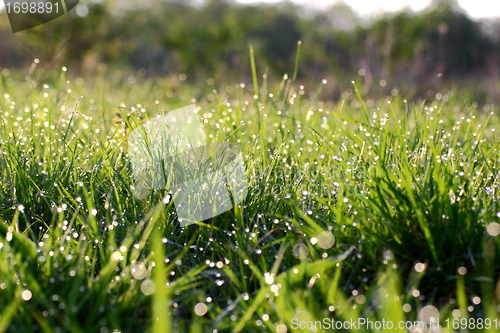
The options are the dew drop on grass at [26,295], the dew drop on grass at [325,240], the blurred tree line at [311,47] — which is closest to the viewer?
the dew drop on grass at [26,295]

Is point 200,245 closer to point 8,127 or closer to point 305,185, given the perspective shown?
point 305,185

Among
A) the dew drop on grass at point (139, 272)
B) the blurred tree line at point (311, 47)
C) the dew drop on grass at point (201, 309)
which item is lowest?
the blurred tree line at point (311, 47)

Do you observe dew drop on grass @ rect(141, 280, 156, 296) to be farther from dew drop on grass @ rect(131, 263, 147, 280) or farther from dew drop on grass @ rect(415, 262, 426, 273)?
dew drop on grass @ rect(415, 262, 426, 273)

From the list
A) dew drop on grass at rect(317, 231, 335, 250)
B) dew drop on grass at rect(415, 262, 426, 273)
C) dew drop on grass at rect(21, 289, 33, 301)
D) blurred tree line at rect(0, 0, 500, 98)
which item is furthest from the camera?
blurred tree line at rect(0, 0, 500, 98)

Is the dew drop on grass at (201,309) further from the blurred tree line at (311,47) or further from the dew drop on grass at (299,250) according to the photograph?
the blurred tree line at (311,47)

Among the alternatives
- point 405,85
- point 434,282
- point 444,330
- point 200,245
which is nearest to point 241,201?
point 200,245

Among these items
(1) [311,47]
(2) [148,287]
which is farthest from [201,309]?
(1) [311,47]

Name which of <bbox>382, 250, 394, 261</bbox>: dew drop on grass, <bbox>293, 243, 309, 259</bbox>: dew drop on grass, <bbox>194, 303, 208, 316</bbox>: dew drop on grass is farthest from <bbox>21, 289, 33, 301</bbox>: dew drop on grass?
<bbox>382, 250, 394, 261</bbox>: dew drop on grass

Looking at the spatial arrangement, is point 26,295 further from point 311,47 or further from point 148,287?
point 311,47

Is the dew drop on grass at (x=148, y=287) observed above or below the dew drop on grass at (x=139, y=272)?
below

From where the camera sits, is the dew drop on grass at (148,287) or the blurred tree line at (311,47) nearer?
the dew drop on grass at (148,287)

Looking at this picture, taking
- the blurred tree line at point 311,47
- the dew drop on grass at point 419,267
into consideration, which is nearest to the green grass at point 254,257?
the dew drop on grass at point 419,267
